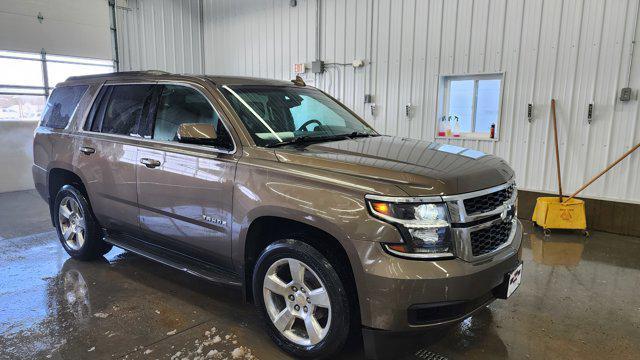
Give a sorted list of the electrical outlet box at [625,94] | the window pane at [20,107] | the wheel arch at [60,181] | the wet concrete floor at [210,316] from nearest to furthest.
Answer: the wet concrete floor at [210,316]
the wheel arch at [60,181]
the electrical outlet box at [625,94]
the window pane at [20,107]

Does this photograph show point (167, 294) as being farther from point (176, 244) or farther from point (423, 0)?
point (423, 0)

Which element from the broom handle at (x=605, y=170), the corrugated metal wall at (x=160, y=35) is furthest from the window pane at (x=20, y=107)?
the broom handle at (x=605, y=170)

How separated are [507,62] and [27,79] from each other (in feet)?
27.6

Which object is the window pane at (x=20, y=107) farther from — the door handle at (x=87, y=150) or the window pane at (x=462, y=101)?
the window pane at (x=462, y=101)

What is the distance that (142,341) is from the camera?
272 cm

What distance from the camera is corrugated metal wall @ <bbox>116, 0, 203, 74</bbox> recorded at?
30.5 ft

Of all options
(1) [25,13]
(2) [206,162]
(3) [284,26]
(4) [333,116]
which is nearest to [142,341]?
(2) [206,162]

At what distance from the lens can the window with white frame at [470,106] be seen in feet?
20.5

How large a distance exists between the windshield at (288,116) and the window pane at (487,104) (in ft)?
11.5

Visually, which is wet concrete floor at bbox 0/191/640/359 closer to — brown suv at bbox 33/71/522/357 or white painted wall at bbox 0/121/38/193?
brown suv at bbox 33/71/522/357

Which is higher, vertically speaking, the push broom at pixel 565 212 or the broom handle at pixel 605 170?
the broom handle at pixel 605 170


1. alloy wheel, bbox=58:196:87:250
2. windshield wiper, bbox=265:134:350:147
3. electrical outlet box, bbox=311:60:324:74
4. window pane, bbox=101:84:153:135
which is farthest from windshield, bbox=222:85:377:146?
electrical outlet box, bbox=311:60:324:74

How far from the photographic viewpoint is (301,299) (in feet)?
7.96

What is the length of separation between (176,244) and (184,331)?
0.62 m
